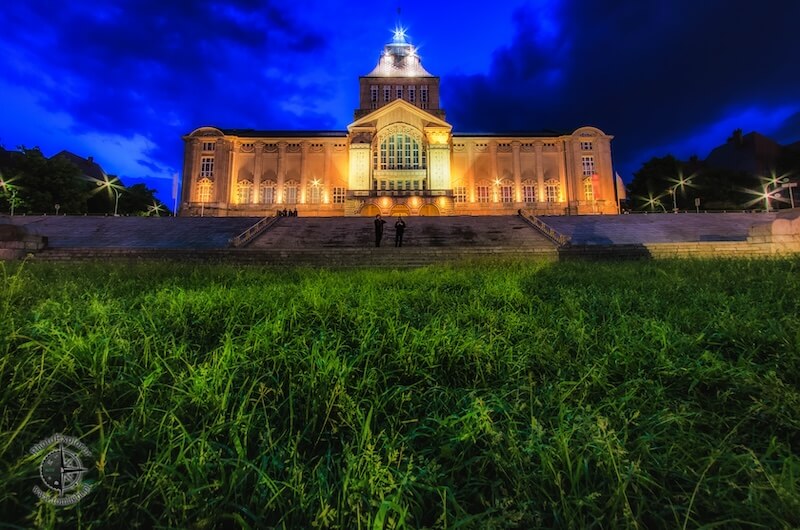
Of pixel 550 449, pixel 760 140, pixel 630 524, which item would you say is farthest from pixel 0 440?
pixel 760 140

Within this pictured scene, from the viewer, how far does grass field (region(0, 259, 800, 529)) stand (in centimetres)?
124

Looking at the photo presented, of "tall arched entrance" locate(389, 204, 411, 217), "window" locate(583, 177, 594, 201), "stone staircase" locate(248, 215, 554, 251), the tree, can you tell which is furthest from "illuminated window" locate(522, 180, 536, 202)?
the tree

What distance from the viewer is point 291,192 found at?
47969 millimetres

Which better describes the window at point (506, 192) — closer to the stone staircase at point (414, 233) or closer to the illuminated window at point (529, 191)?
the illuminated window at point (529, 191)

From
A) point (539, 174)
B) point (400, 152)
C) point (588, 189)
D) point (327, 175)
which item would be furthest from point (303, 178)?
point (588, 189)

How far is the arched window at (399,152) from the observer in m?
46.4

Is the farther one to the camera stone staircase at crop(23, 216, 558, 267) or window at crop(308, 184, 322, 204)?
window at crop(308, 184, 322, 204)

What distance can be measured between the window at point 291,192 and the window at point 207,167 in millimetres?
10259

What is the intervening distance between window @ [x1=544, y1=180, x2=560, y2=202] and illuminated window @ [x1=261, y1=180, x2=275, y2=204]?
37449 millimetres

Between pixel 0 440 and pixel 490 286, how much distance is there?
5267 millimetres

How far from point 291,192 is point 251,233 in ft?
96.1

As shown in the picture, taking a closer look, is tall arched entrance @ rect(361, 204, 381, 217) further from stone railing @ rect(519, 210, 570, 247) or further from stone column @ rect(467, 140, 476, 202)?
stone railing @ rect(519, 210, 570, 247)

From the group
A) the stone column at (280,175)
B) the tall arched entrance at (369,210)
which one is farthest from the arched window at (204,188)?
the tall arched entrance at (369,210)

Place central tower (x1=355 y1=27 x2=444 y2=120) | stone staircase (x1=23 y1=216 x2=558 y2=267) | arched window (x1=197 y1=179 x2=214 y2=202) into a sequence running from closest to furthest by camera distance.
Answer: stone staircase (x1=23 y1=216 x2=558 y2=267), arched window (x1=197 y1=179 x2=214 y2=202), central tower (x1=355 y1=27 x2=444 y2=120)
